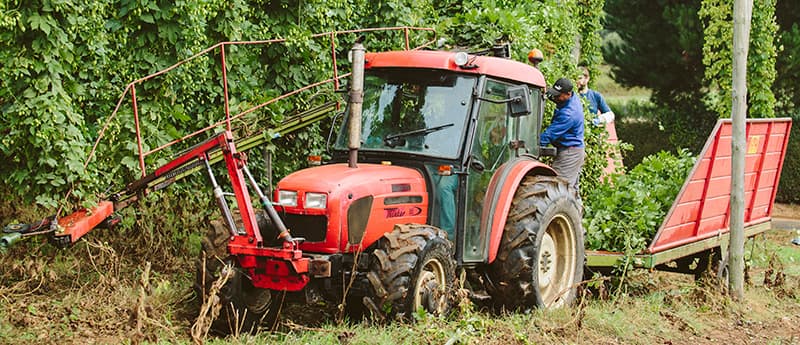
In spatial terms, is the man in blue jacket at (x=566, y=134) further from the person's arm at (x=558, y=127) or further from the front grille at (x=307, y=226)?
the front grille at (x=307, y=226)

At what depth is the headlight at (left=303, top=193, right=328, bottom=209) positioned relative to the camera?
6.81 meters

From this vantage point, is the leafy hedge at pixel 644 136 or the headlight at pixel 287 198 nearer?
the headlight at pixel 287 198

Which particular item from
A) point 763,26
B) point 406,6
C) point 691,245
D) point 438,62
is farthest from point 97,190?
point 763,26

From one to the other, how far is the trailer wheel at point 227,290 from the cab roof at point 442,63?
1792mm

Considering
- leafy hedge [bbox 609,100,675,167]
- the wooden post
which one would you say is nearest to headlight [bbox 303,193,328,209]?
the wooden post

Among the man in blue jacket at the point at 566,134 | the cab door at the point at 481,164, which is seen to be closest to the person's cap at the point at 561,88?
the man in blue jacket at the point at 566,134

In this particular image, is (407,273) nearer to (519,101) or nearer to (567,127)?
(519,101)

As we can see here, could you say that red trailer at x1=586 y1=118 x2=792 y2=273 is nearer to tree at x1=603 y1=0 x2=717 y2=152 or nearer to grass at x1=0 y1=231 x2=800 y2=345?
grass at x1=0 y1=231 x2=800 y2=345

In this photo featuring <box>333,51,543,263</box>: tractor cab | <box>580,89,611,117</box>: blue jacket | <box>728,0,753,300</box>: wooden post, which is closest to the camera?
<box>333,51,543,263</box>: tractor cab

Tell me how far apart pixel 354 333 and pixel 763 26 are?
9274 millimetres

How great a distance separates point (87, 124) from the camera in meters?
9.05

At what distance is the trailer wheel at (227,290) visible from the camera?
22.7 feet

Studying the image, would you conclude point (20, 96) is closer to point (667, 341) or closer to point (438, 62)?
point (438, 62)

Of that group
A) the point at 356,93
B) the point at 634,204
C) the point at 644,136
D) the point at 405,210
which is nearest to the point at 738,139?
the point at 634,204
